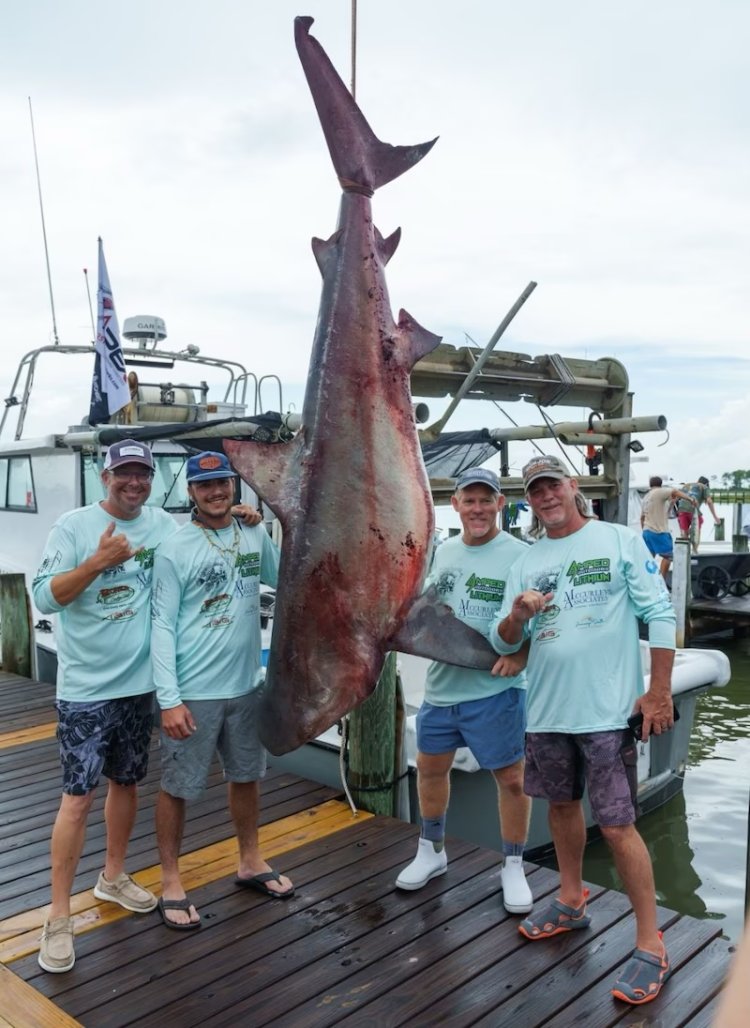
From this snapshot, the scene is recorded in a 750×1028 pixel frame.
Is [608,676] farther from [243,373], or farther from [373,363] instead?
[243,373]

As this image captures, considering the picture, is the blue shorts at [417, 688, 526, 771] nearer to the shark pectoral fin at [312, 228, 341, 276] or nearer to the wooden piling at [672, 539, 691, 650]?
the shark pectoral fin at [312, 228, 341, 276]

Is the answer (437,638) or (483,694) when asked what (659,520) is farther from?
(437,638)

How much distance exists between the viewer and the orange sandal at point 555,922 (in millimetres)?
3127

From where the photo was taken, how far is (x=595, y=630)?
2803 mm

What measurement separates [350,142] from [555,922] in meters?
2.83

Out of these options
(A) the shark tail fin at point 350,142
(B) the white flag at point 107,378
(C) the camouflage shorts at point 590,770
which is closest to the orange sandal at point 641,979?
(C) the camouflage shorts at point 590,770

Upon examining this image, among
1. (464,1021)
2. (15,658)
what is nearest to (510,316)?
(464,1021)

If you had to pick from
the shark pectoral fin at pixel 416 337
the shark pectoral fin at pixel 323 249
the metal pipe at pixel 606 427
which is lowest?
the metal pipe at pixel 606 427

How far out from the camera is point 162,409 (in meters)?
8.02

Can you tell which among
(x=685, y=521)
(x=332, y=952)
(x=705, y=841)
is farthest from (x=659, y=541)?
(x=332, y=952)

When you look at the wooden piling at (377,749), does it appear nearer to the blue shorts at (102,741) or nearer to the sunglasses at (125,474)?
the blue shorts at (102,741)

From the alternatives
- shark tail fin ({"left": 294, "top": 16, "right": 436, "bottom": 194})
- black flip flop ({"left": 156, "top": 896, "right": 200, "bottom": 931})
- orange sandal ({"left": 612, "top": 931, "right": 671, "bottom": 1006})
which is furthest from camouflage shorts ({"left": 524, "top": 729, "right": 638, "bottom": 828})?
shark tail fin ({"left": 294, "top": 16, "right": 436, "bottom": 194})

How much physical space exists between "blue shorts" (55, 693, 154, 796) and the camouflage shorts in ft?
4.79

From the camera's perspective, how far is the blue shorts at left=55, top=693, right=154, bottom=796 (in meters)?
3.00
